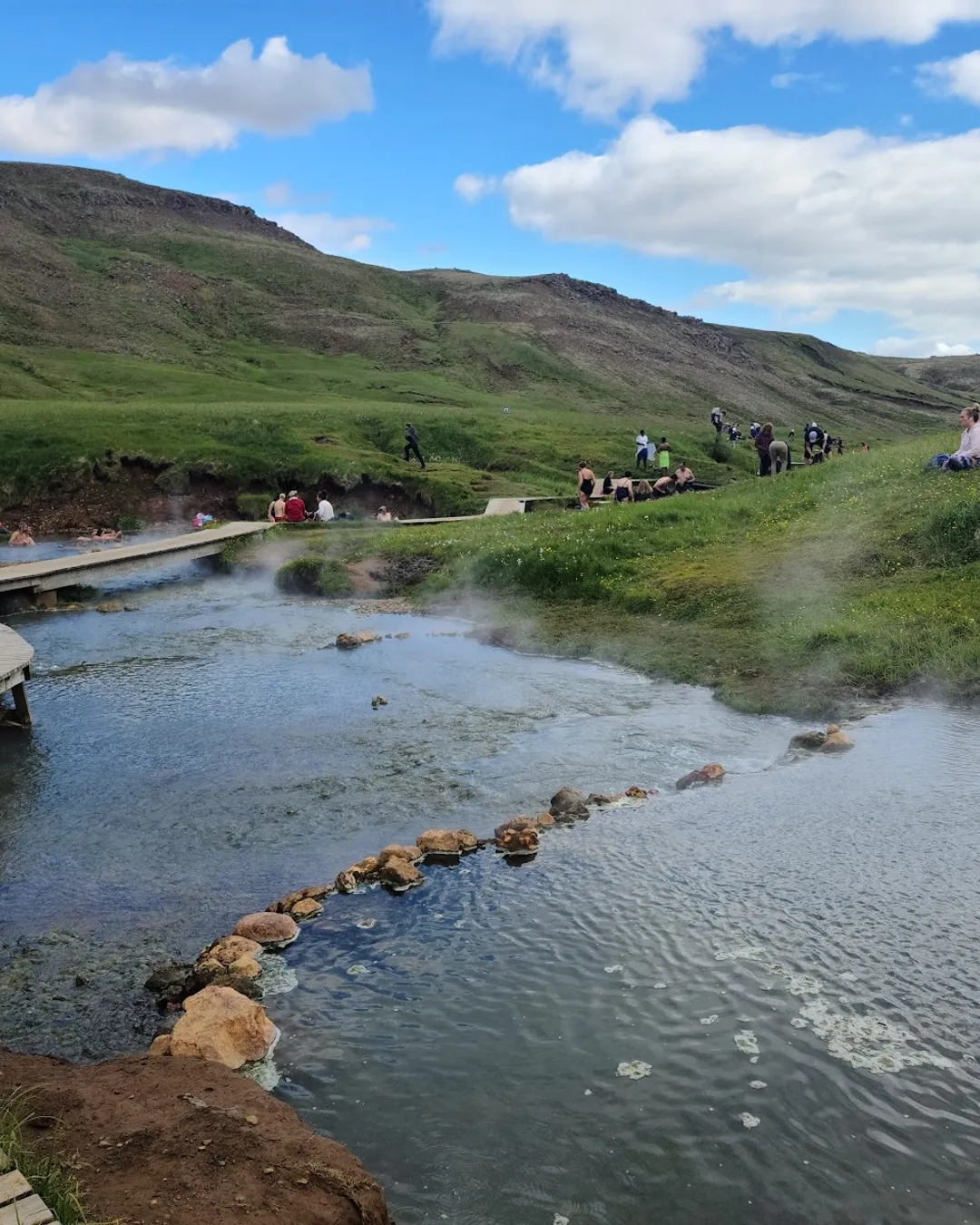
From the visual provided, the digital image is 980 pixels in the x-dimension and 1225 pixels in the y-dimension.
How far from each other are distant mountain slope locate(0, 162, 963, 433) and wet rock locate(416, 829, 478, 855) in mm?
85570

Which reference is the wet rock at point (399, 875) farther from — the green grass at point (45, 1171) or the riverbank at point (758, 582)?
the riverbank at point (758, 582)

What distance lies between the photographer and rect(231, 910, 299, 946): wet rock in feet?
31.2

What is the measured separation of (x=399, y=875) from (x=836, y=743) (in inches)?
260

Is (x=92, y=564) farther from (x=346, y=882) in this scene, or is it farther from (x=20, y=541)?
(x=346, y=882)

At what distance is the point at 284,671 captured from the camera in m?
20.3

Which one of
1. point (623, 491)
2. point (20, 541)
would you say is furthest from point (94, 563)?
point (623, 491)

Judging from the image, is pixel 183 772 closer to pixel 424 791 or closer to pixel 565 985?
pixel 424 791

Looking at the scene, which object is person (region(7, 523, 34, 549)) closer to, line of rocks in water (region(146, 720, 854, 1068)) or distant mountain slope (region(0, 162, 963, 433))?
line of rocks in water (region(146, 720, 854, 1068))

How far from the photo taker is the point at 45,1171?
17.2 feet

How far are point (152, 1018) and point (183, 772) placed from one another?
6417 mm

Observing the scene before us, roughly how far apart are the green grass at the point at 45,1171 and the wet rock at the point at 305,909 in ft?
13.8

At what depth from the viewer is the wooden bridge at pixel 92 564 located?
27875 mm

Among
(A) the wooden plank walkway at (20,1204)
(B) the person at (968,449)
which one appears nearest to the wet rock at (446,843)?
(A) the wooden plank walkway at (20,1204)

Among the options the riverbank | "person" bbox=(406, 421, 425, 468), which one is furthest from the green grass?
"person" bbox=(406, 421, 425, 468)
